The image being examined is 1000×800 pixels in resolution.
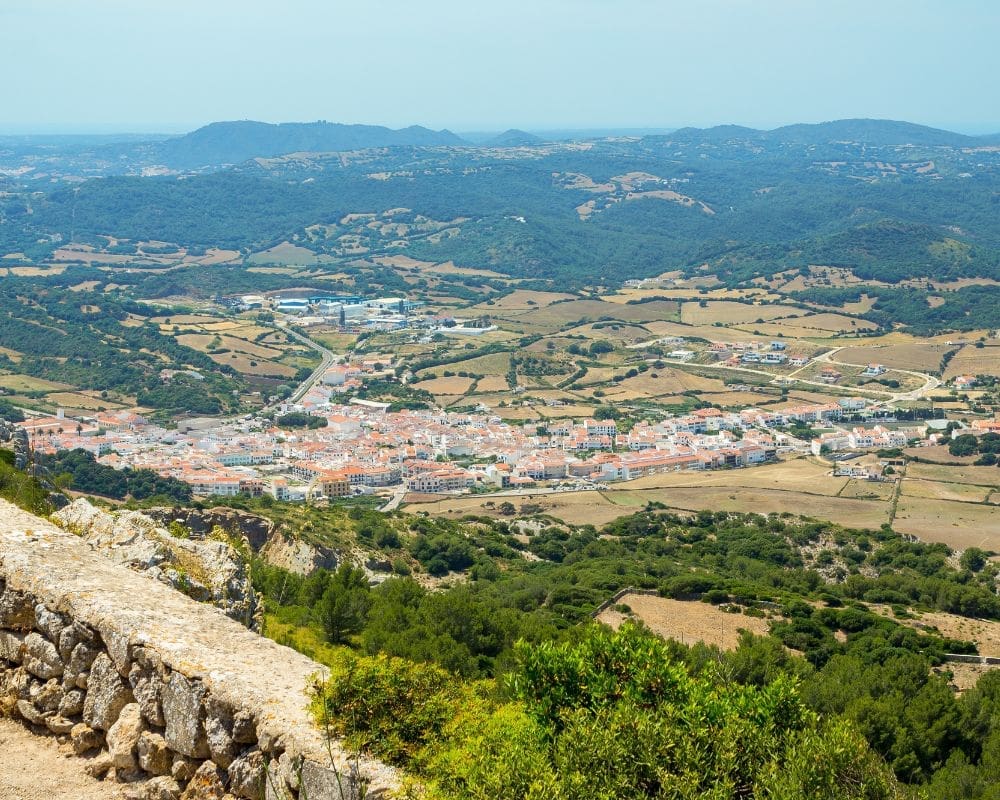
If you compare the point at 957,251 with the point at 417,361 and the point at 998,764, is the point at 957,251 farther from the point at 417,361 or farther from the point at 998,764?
the point at 998,764

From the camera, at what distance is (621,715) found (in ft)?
18.7

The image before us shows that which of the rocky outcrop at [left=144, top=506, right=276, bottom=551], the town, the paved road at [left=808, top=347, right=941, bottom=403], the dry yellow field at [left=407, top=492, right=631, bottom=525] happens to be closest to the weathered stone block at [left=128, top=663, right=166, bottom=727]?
the rocky outcrop at [left=144, top=506, right=276, bottom=551]

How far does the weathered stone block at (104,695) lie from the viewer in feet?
17.5

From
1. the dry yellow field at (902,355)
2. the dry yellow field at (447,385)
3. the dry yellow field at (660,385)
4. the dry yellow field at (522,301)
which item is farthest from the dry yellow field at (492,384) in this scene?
the dry yellow field at (522,301)

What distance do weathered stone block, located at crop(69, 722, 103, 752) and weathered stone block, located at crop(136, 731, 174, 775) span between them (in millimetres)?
383

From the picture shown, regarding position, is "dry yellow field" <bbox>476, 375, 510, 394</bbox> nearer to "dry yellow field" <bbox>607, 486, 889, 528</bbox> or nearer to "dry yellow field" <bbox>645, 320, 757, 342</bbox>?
"dry yellow field" <bbox>645, 320, 757, 342</bbox>

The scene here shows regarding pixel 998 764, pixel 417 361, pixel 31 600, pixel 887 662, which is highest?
pixel 31 600

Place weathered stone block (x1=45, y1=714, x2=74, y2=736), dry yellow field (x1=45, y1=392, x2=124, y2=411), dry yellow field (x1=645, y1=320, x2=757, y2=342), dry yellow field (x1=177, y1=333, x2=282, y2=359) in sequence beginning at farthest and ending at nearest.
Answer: dry yellow field (x1=645, y1=320, x2=757, y2=342) < dry yellow field (x1=177, y1=333, x2=282, y2=359) < dry yellow field (x1=45, y1=392, x2=124, y2=411) < weathered stone block (x1=45, y1=714, x2=74, y2=736)

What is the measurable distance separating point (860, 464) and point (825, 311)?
Result: 4770 centimetres

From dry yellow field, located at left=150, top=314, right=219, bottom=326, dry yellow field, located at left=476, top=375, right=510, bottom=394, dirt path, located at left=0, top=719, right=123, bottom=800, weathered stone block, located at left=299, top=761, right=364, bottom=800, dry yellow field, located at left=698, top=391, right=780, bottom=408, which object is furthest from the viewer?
dry yellow field, located at left=150, top=314, right=219, bottom=326

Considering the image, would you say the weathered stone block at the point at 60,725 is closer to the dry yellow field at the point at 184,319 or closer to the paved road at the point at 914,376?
the paved road at the point at 914,376

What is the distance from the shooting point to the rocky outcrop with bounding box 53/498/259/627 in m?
7.09

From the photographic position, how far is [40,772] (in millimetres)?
5203

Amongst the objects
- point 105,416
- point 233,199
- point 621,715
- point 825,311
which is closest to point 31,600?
point 621,715
